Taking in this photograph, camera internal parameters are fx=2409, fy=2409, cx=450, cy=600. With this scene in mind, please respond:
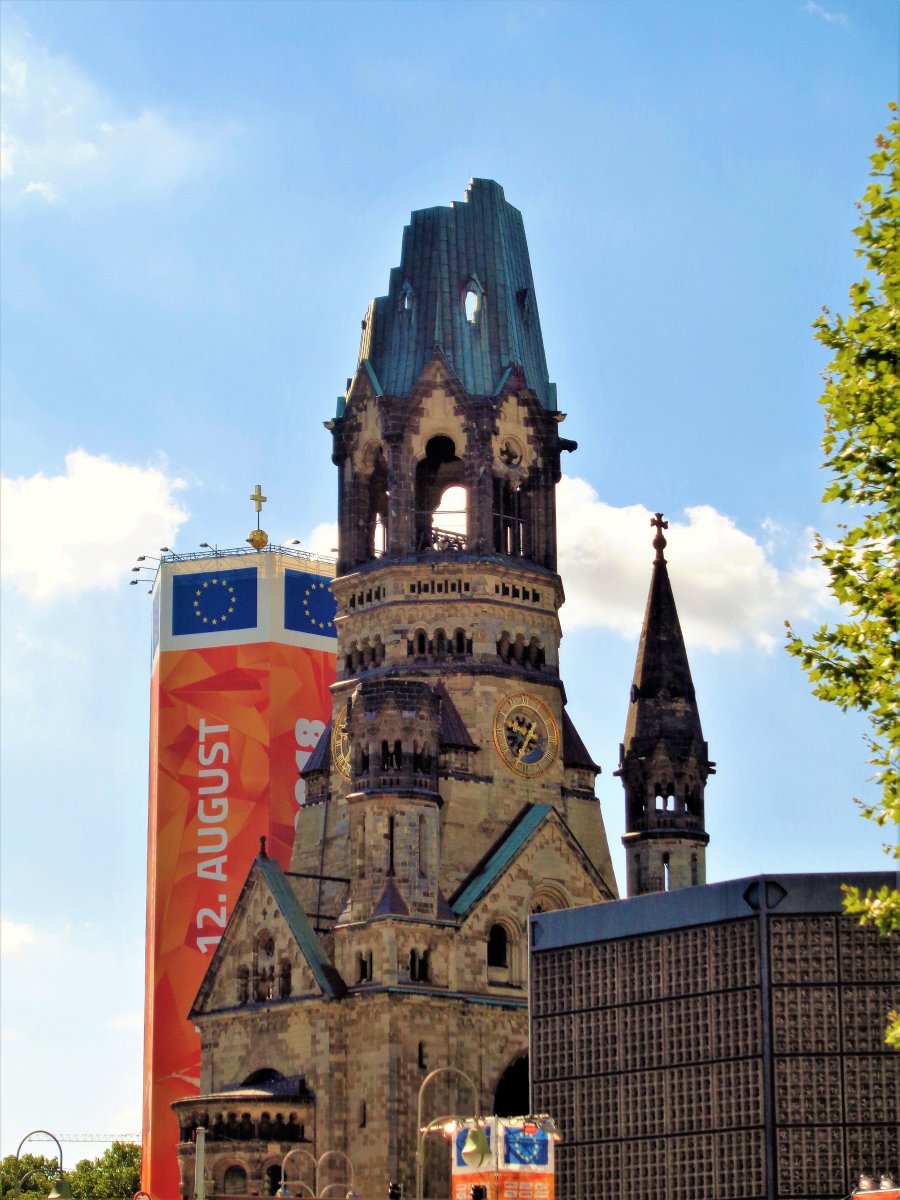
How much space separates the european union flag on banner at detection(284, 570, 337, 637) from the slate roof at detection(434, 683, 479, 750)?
49645mm

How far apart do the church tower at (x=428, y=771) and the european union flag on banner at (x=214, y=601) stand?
4369 centimetres

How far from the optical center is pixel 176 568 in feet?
481

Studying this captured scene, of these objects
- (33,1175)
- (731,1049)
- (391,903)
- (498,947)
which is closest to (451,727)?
(498,947)

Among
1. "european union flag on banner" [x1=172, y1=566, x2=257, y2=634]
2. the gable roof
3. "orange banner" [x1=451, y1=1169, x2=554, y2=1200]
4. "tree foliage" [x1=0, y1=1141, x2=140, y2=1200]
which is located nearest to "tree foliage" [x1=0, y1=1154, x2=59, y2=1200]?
"tree foliage" [x1=0, y1=1141, x2=140, y2=1200]

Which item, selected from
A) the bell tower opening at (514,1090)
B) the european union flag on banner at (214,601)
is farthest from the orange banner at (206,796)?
the bell tower opening at (514,1090)

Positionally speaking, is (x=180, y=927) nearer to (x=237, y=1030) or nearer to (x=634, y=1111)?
(x=237, y=1030)

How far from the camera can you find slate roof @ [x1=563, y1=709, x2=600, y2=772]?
325 ft

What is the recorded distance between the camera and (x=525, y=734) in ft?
319

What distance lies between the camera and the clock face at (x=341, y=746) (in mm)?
96625

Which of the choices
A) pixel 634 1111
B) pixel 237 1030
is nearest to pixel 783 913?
pixel 634 1111

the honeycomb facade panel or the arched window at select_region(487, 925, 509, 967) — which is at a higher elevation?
the arched window at select_region(487, 925, 509, 967)

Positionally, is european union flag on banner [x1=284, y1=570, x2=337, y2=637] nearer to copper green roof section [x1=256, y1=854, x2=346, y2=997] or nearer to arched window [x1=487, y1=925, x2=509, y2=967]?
copper green roof section [x1=256, y1=854, x2=346, y2=997]

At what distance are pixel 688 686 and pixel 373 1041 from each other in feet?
66.8

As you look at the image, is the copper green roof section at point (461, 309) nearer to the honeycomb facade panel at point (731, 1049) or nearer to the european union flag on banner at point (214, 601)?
the honeycomb facade panel at point (731, 1049)
